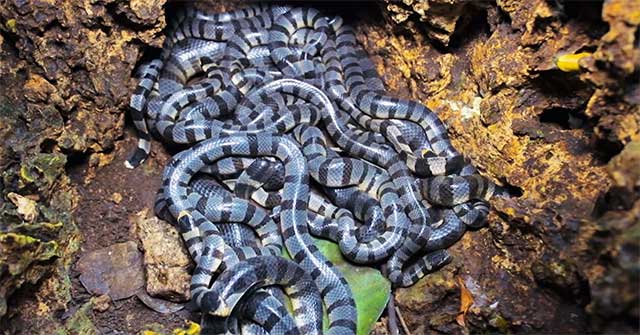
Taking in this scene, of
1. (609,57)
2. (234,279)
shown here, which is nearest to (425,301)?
(234,279)

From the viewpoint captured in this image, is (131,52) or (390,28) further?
(390,28)

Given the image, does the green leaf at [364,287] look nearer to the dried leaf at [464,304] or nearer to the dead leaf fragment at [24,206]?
the dried leaf at [464,304]

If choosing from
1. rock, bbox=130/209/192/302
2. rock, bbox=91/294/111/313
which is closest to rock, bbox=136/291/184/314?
rock, bbox=130/209/192/302

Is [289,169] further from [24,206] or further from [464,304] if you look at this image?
[24,206]

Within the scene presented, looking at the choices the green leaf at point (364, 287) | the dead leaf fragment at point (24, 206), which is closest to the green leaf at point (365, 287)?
the green leaf at point (364, 287)

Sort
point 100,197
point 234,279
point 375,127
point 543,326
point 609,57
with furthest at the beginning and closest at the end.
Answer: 1. point 375,127
2. point 100,197
3. point 234,279
4. point 543,326
5. point 609,57

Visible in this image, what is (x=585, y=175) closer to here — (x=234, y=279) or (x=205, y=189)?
(x=234, y=279)
